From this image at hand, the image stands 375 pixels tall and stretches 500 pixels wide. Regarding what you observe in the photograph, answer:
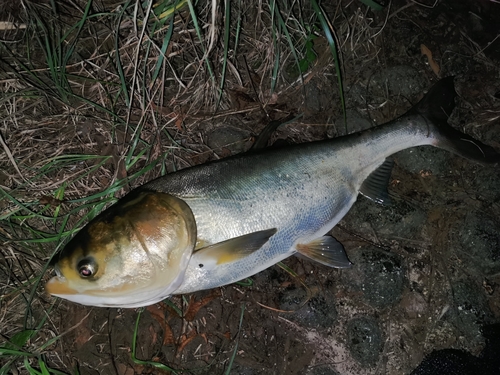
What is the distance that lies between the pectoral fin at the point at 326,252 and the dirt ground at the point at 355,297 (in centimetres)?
32

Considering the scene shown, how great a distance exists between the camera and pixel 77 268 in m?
2.38

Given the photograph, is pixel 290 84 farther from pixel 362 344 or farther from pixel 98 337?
pixel 98 337

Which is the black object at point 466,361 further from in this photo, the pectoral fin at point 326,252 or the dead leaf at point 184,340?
the dead leaf at point 184,340

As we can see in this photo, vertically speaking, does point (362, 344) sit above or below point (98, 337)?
below

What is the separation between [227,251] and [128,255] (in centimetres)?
60

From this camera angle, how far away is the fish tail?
3186 millimetres

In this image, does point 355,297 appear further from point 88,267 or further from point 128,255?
point 88,267

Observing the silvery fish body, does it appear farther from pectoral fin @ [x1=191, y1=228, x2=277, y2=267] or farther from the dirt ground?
the dirt ground

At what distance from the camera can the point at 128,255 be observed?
239 centimetres

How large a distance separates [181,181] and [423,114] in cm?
202

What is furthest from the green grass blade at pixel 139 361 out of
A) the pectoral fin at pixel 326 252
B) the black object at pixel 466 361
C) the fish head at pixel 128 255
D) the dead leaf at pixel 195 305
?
the black object at pixel 466 361

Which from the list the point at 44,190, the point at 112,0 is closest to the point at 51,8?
the point at 112,0

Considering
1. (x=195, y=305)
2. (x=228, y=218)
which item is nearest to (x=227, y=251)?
(x=228, y=218)

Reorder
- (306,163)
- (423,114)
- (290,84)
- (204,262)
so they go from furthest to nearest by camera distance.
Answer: (290,84) < (423,114) < (306,163) < (204,262)
